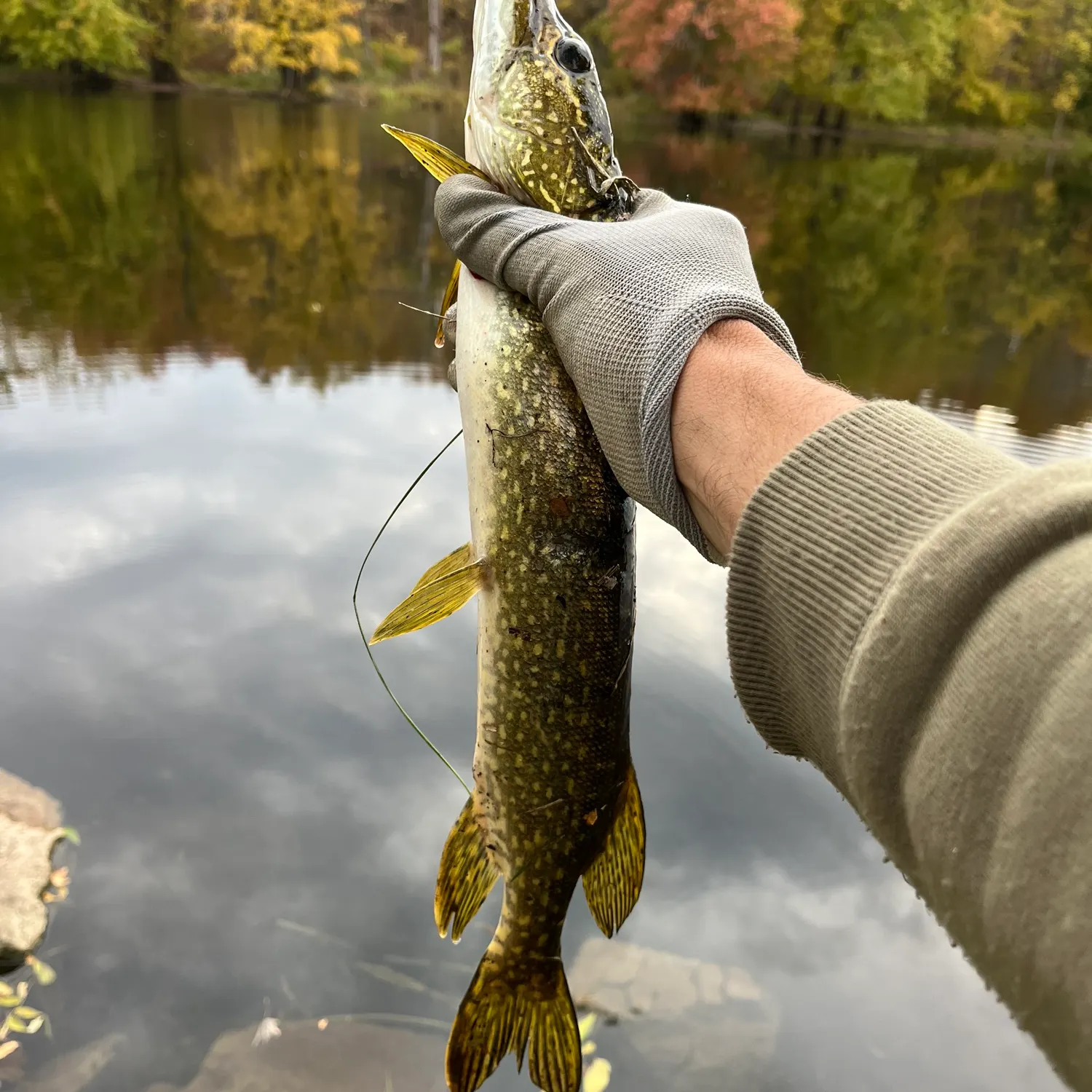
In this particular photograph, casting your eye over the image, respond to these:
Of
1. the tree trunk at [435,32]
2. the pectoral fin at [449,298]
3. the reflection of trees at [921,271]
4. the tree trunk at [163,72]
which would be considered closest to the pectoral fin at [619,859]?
the pectoral fin at [449,298]

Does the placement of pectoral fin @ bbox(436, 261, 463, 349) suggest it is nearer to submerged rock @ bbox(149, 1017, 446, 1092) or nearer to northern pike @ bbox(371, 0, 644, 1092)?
northern pike @ bbox(371, 0, 644, 1092)

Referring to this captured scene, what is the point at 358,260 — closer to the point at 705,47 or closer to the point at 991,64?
the point at 705,47

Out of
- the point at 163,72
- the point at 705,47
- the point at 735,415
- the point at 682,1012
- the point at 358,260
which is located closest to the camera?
the point at 735,415

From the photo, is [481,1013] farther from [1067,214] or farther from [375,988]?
[1067,214]

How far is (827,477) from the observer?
0.94 metres

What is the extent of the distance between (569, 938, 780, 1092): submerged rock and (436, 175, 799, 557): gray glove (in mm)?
2046

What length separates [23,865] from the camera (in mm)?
2855

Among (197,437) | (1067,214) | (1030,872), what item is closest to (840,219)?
(1067,214)

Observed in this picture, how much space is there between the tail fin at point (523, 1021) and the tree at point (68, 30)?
28695 mm

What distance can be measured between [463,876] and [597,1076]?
1329 millimetres

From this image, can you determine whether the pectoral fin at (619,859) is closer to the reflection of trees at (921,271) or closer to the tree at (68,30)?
the reflection of trees at (921,271)

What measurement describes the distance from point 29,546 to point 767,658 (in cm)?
488

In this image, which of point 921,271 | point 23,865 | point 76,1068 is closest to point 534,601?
point 76,1068

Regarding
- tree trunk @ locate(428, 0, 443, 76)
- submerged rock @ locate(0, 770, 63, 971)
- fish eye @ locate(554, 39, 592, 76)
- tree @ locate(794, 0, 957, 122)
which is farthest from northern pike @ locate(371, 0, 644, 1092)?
tree trunk @ locate(428, 0, 443, 76)
